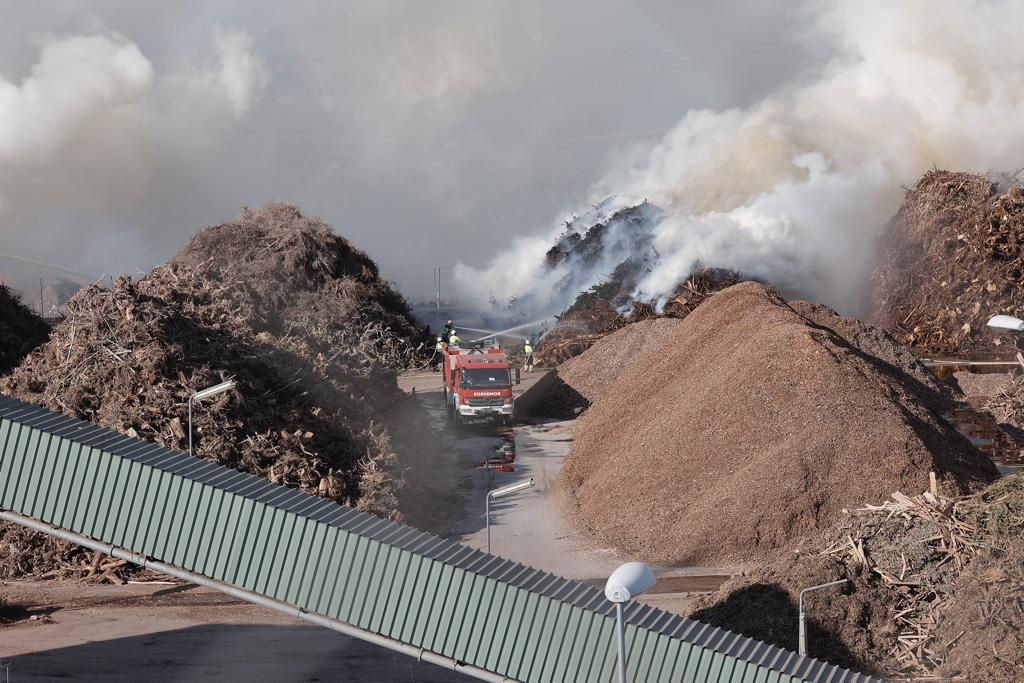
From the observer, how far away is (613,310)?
56.3 meters

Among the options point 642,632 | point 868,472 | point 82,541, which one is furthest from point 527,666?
point 868,472

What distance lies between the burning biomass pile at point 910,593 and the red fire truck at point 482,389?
1972 cm

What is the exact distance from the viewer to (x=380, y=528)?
16.2 meters

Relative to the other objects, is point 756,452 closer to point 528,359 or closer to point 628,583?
point 628,583

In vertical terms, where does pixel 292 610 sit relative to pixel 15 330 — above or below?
below

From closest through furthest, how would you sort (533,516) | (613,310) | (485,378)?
(533,516) < (485,378) < (613,310)

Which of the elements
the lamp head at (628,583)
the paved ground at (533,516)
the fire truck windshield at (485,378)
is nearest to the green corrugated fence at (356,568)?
the lamp head at (628,583)

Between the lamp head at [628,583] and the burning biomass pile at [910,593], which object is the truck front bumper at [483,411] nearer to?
the burning biomass pile at [910,593]

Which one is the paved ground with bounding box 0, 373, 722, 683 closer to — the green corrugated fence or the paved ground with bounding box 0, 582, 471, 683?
the paved ground with bounding box 0, 582, 471, 683

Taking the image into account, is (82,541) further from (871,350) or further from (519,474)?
(871,350)

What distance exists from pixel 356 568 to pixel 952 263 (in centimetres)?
4810

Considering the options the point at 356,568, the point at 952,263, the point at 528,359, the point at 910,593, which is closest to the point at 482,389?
the point at 528,359

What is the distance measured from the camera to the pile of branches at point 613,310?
53.8 meters

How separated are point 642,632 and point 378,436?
56.8 ft
